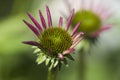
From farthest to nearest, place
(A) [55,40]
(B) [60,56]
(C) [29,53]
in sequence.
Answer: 1. (C) [29,53]
2. (A) [55,40]
3. (B) [60,56]

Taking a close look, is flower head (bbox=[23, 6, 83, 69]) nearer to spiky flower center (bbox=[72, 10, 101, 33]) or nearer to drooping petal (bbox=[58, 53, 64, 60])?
drooping petal (bbox=[58, 53, 64, 60])

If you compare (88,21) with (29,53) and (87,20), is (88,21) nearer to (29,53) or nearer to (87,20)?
(87,20)

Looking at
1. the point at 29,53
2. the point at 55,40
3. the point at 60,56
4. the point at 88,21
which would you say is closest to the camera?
the point at 60,56

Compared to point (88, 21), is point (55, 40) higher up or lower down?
lower down

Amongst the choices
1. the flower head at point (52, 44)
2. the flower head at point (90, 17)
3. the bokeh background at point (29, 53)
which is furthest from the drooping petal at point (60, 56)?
the bokeh background at point (29, 53)

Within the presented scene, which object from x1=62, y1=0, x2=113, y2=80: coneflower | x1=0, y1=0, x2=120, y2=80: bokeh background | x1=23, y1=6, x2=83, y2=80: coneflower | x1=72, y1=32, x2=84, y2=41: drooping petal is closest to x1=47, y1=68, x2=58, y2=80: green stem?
x1=23, y1=6, x2=83, y2=80: coneflower

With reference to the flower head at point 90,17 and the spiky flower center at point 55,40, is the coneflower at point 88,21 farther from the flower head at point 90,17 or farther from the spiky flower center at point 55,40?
the spiky flower center at point 55,40

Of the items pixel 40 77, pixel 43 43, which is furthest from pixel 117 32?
pixel 43 43

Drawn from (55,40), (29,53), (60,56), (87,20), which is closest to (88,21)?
(87,20)

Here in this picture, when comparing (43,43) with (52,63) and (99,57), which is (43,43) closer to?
(52,63)
